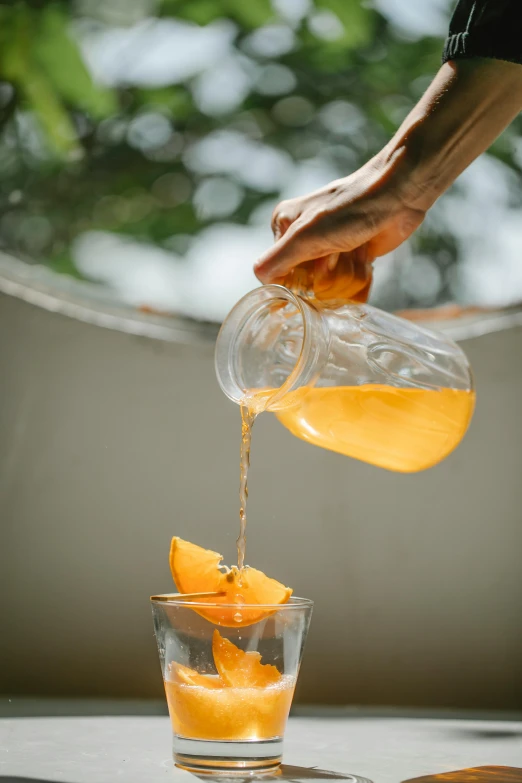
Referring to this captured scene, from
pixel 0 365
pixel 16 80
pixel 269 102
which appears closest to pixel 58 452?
pixel 0 365

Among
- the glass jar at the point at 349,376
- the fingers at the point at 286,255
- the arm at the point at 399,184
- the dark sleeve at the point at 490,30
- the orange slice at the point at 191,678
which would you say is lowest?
the orange slice at the point at 191,678

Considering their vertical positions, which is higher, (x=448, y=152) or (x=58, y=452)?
(x=448, y=152)

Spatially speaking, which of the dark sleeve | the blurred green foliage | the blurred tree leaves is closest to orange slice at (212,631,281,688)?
the dark sleeve

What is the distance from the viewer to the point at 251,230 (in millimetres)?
2021

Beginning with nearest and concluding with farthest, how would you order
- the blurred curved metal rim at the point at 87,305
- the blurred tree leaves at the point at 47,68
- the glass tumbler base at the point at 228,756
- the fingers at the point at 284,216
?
the glass tumbler base at the point at 228,756, the fingers at the point at 284,216, the blurred curved metal rim at the point at 87,305, the blurred tree leaves at the point at 47,68

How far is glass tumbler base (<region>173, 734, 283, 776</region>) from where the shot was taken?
2.23 feet

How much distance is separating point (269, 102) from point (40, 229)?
70 cm

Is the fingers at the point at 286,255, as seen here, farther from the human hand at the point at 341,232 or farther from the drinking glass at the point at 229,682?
the drinking glass at the point at 229,682

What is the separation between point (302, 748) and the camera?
834mm

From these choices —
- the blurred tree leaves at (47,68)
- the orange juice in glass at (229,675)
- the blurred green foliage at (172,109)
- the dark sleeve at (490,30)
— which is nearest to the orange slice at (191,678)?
the orange juice in glass at (229,675)

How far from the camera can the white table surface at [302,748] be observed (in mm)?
702

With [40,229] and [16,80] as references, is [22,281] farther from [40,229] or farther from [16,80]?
[16,80]

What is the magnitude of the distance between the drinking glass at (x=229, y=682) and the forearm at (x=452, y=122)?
1.40ft

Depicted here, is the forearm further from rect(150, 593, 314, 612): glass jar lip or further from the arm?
rect(150, 593, 314, 612): glass jar lip
